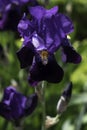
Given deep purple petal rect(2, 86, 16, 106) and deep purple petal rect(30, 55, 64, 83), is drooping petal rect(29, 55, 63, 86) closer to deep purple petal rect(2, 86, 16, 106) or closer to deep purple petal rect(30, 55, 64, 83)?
deep purple petal rect(30, 55, 64, 83)

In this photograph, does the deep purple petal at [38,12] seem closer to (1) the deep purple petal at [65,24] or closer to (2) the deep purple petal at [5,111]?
(1) the deep purple petal at [65,24]

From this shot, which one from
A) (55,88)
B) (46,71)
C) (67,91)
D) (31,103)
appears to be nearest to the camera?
(46,71)

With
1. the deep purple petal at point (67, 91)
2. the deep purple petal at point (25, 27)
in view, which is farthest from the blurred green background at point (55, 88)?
the deep purple petal at point (25, 27)

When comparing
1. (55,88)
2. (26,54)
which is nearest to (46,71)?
(26,54)

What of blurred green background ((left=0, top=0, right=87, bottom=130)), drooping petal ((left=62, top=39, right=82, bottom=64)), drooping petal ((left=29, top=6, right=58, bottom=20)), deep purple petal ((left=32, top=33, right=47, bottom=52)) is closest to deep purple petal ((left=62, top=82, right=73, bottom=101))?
drooping petal ((left=62, top=39, right=82, bottom=64))

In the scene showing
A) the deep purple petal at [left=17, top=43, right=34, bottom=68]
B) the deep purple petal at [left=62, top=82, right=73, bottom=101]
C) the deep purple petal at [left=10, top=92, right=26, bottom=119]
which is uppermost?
the deep purple petal at [left=17, top=43, right=34, bottom=68]

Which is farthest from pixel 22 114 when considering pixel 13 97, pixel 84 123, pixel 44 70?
pixel 84 123

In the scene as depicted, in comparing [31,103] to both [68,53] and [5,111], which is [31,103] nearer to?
[5,111]
